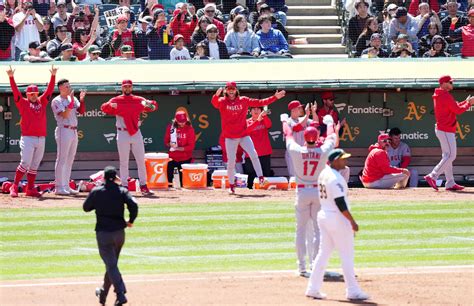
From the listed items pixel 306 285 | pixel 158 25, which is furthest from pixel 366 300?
pixel 158 25

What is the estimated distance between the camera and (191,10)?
2450 centimetres

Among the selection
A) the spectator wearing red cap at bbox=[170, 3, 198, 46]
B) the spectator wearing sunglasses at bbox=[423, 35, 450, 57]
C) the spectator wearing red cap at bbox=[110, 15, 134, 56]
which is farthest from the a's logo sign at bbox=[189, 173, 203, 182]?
the spectator wearing sunglasses at bbox=[423, 35, 450, 57]

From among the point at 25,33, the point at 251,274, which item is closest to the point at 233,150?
the point at 25,33

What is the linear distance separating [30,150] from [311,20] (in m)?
8.56

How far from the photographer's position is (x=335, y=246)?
12641 mm

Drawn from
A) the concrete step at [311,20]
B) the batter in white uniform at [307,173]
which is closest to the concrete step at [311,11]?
the concrete step at [311,20]

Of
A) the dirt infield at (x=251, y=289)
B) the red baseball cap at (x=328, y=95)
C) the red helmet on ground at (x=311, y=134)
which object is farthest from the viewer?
the red baseball cap at (x=328, y=95)

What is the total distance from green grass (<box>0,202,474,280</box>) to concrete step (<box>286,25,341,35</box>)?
7.31m

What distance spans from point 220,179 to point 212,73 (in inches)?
84.7

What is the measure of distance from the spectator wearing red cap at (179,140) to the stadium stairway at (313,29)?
13.2 feet

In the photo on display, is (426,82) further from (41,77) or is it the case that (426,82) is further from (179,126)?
(41,77)

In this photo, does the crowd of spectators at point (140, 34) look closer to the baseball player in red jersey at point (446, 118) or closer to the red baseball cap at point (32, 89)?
the red baseball cap at point (32, 89)

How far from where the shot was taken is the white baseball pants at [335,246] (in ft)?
41.1

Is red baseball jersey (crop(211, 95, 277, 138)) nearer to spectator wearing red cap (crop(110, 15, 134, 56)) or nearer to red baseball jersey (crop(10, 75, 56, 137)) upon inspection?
red baseball jersey (crop(10, 75, 56, 137))
